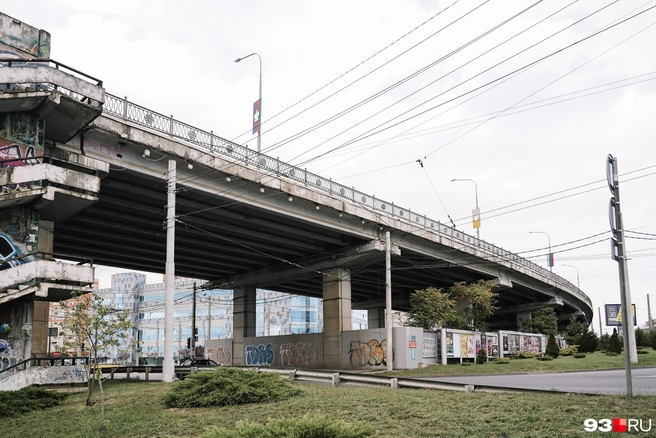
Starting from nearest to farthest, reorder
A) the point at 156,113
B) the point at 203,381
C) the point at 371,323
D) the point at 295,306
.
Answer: the point at 203,381 → the point at 156,113 → the point at 371,323 → the point at 295,306

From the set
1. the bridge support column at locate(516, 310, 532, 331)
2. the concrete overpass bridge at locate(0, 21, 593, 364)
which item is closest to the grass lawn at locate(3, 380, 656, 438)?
the concrete overpass bridge at locate(0, 21, 593, 364)

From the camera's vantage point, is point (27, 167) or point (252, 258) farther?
point (252, 258)

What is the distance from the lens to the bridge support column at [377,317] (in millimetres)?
80875

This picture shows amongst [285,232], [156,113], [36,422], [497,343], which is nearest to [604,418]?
[36,422]

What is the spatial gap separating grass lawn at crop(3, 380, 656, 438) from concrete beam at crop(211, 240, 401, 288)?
27332mm

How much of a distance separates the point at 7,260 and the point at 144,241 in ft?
70.9

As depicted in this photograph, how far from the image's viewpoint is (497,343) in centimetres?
5897

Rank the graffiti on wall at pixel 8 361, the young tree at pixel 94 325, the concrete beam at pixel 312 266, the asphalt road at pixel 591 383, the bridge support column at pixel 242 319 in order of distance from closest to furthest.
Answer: the asphalt road at pixel 591 383, the young tree at pixel 94 325, the graffiti on wall at pixel 8 361, the concrete beam at pixel 312 266, the bridge support column at pixel 242 319

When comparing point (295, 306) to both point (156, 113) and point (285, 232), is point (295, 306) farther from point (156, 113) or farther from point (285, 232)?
point (156, 113)

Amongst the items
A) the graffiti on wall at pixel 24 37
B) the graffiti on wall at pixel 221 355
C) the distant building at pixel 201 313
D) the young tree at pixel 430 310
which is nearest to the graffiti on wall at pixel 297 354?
the young tree at pixel 430 310

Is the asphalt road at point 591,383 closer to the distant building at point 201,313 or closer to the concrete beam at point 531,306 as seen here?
the concrete beam at point 531,306

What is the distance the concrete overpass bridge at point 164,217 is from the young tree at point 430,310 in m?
3.57

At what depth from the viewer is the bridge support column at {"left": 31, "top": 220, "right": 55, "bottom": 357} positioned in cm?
2896

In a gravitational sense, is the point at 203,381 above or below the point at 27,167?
below
